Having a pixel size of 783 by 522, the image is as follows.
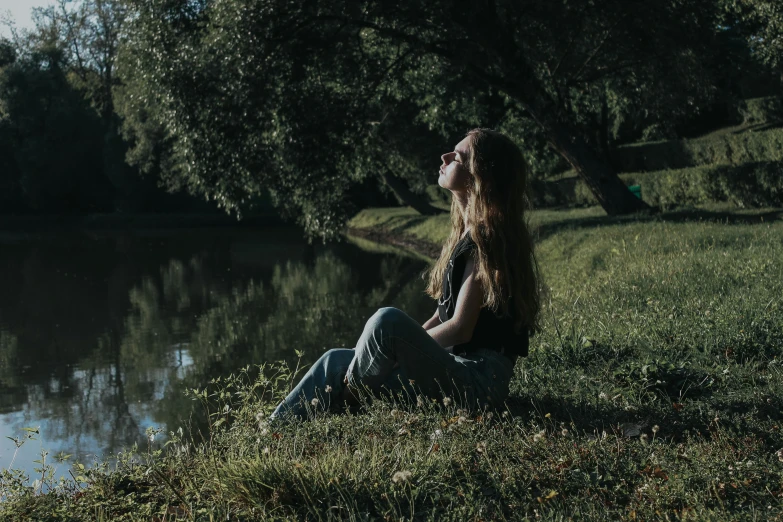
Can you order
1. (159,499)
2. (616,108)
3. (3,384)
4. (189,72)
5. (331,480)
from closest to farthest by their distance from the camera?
(331,480) < (159,499) < (3,384) < (189,72) < (616,108)

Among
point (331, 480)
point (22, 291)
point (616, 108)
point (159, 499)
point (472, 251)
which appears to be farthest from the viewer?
point (616, 108)

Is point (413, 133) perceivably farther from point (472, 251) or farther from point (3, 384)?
point (472, 251)

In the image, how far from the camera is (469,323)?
4.35m

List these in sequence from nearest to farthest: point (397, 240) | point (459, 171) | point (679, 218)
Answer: point (459, 171) → point (679, 218) → point (397, 240)

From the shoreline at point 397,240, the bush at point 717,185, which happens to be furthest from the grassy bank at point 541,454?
the shoreline at point 397,240

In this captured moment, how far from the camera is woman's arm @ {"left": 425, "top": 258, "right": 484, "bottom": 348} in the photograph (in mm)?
4305

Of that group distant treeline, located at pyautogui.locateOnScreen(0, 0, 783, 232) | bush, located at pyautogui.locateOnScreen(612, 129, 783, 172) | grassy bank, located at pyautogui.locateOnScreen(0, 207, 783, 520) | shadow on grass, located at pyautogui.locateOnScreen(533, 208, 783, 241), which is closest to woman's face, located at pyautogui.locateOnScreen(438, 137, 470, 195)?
grassy bank, located at pyautogui.locateOnScreen(0, 207, 783, 520)

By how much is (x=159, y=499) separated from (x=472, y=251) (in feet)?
6.01

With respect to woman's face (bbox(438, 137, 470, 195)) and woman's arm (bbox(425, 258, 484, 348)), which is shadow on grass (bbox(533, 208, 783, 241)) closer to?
woman's face (bbox(438, 137, 470, 195))

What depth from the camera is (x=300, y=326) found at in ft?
40.4

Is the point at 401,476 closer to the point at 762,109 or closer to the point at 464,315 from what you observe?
the point at 464,315

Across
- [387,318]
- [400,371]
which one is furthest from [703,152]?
[387,318]

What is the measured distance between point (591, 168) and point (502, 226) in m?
13.7

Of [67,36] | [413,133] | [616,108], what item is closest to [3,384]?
[616,108]
